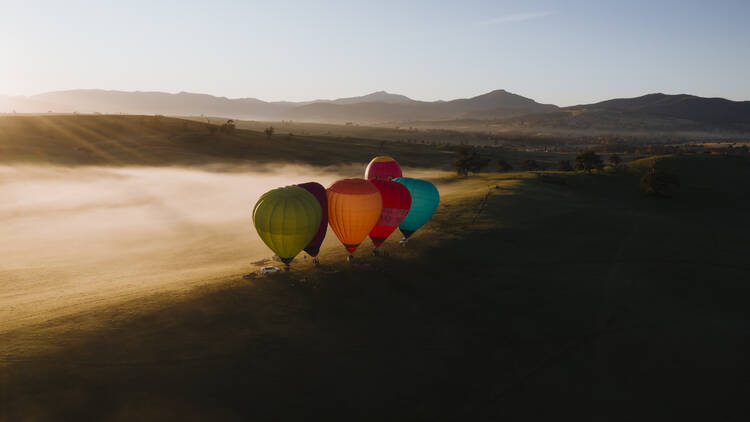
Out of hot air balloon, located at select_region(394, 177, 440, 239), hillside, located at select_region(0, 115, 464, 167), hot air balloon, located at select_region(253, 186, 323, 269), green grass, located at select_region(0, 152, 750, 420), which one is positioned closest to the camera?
green grass, located at select_region(0, 152, 750, 420)

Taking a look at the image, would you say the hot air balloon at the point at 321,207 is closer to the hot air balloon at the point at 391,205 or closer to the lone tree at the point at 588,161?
the hot air balloon at the point at 391,205

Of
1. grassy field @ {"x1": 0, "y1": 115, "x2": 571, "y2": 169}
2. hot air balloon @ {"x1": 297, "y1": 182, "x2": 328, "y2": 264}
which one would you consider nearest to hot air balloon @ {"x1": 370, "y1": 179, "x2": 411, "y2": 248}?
hot air balloon @ {"x1": 297, "y1": 182, "x2": 328, "y2": 264}

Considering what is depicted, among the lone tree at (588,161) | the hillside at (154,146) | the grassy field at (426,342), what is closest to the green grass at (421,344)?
the grassy field at (426,342)

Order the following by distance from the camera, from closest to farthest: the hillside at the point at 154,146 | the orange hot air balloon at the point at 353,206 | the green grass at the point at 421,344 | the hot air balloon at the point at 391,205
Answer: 1. the green grass at the point at 421,344
2. the orange hot air balloon at the point at 353,206
3. the hot air balloon at the point at 391,205
4. the hillside at the point at 154,146

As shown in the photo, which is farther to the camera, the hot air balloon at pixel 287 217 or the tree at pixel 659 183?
the tree at pixel 659 183

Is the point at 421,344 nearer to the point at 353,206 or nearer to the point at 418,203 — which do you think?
the point at 353,206

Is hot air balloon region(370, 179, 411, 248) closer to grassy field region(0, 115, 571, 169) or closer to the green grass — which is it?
the green grass
